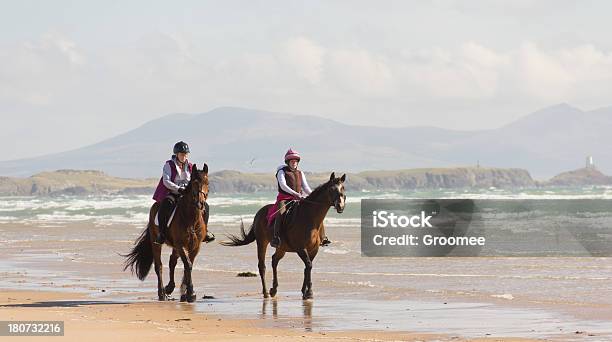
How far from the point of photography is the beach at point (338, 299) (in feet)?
46.1

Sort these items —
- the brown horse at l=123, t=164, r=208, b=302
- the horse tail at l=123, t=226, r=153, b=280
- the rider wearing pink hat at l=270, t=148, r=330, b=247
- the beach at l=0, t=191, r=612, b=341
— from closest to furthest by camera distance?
1. the beach at l=0, t=191, r=612, b=341
2. the brown horse at l=123, t=164, r=208, b=302
3. the rider wearing pink hat at l=270, t=148, r=330, b=247
4. the horse tail at l=123, t=226, r=153, b=280

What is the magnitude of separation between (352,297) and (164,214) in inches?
128

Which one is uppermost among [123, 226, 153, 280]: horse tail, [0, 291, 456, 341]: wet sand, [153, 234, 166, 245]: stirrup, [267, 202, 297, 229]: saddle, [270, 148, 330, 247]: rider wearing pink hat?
[270, 148, 330, 247]: rider wearing pink hat

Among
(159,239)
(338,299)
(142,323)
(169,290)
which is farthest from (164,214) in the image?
(142,323)

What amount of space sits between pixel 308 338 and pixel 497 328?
98.4 inches

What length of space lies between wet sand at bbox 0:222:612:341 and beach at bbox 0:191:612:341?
0.8 inches

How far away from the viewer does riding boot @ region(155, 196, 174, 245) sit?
18.4 m

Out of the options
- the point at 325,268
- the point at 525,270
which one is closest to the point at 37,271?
the point at 325,268

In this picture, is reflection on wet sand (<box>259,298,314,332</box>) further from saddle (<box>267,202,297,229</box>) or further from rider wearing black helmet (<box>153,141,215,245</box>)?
rider wearing black helmet (<box>153,141,215,245</box>)

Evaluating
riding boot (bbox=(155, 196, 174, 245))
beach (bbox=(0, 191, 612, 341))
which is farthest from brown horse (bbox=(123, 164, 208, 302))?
beach (bbox=(0, 191, 612, 341))

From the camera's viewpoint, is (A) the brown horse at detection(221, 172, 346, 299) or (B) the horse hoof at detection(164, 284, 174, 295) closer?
(A) the brown horse at detection(221, 172, 346, 299)

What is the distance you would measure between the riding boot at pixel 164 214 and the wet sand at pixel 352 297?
1.10 m

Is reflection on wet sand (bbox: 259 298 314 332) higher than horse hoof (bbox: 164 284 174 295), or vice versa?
horse hoof (bbox: 164 284 174 295)

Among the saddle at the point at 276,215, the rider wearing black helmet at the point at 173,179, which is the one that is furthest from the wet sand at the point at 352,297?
the rider wearing black helmet at the point at 173,179
